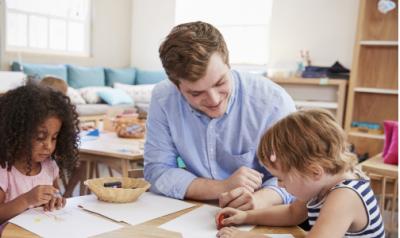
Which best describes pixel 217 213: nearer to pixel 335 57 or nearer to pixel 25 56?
pixel 335 57

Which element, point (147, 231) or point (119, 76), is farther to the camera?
point (119, 76)

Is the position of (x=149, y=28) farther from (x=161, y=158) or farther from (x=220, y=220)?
(x=220, y=220)

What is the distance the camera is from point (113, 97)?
5.72m

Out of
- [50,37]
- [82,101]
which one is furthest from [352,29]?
[50,37]

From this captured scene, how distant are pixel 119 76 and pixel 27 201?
543 centimetres

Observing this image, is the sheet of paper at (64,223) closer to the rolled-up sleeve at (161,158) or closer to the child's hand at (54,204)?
the child's hand at (54,204)

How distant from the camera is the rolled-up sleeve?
1267 mm

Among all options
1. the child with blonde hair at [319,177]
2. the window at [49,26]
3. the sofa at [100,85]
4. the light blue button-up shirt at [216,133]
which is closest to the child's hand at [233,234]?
the child with blonde hair at [319,177]

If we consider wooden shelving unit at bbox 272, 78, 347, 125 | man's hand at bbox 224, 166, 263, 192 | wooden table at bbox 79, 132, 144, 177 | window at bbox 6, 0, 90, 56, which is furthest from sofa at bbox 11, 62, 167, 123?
man's hand at bbox 224, 166, 263, 192

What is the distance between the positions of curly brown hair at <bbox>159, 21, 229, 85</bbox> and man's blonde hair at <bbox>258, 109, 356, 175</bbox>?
10.8 inches

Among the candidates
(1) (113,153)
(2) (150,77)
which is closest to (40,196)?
(1) (113,153)

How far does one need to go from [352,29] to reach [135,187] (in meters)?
4.38

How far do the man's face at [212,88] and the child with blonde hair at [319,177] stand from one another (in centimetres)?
23

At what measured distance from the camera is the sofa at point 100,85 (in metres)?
5.30
